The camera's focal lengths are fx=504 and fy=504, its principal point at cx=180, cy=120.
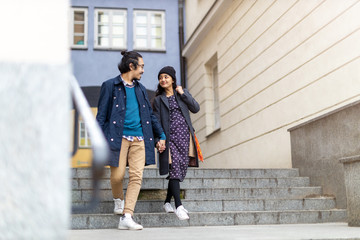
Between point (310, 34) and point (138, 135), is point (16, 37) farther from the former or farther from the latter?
point (310, 34)

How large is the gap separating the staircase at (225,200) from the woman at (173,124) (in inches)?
16.8

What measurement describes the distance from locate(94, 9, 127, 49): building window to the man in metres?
9.87

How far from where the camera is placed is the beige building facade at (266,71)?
7000 mm

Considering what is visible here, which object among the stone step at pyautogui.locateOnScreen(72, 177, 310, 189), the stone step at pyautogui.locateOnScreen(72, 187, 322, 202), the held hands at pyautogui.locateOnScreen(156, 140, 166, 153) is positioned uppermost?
the held hands at pyautogui.locateOnScreen(156, 140, 166, 153)

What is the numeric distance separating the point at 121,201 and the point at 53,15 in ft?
11.1

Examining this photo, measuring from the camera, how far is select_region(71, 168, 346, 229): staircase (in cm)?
546

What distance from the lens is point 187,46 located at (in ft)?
47.0

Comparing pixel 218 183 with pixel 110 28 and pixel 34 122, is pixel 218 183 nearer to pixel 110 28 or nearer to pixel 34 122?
pixel 34 122

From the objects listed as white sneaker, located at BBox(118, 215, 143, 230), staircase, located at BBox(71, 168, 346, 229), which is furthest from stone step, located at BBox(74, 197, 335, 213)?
white sneaker, located at BBox(118, 215, 143, 230)

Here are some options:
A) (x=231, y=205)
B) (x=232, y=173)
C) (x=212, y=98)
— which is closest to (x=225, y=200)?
(x=231, y=205)

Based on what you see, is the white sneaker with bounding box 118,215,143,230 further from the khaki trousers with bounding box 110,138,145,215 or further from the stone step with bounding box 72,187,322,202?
the stone step with bounding box 72,187,322,202

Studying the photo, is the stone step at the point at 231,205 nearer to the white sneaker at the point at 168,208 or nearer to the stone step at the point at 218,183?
the white sneaker at the point at 168,208

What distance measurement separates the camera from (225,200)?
6137 millimetres

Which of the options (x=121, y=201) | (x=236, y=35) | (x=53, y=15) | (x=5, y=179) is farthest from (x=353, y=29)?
(x=5, y=179)
